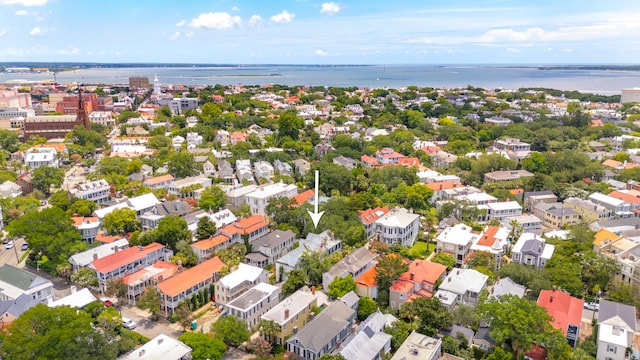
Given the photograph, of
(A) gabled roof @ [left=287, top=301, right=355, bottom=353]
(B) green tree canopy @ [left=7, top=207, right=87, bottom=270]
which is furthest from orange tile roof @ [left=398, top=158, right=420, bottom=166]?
(B) green tree canopy @ [left=7, top=207, right=87, bottom=270]

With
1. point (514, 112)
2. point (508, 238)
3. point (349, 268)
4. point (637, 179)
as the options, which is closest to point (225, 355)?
point (349, 268)

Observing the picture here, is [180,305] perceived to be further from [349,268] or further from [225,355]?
[349,268]

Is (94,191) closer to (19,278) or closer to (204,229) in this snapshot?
(204,229)

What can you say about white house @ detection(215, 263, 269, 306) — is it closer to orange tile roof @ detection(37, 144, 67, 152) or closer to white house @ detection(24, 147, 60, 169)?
white house @ detection(24, 147, 60, 169)

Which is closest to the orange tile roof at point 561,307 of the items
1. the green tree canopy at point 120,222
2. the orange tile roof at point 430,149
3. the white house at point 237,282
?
the white house at point 237,282

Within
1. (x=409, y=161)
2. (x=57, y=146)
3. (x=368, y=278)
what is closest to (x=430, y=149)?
(x=409, y=161)
